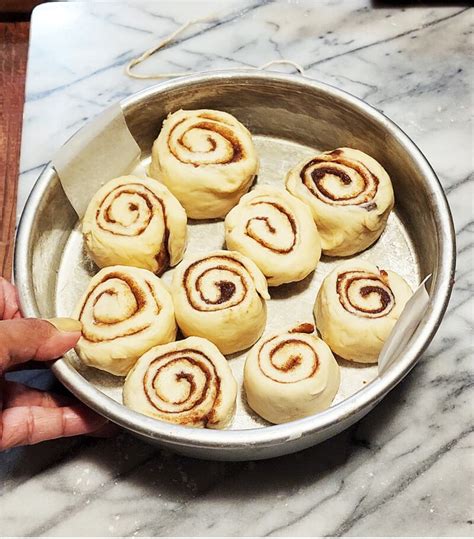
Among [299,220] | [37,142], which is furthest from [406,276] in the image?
[37,142]

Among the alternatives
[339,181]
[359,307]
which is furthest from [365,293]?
[339,181]

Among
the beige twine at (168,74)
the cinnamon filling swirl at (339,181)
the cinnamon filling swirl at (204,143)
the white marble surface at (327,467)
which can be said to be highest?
the beige twine at (168,74)

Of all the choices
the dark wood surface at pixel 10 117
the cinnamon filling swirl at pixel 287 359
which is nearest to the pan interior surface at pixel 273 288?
the cinnamon filling swirl at pixel 287 359

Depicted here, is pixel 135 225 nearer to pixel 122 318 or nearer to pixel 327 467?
pixel 122 318

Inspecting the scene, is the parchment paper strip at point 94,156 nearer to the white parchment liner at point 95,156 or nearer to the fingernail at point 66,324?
the white parchment liner at point 95,156

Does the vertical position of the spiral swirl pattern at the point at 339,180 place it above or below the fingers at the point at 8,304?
above

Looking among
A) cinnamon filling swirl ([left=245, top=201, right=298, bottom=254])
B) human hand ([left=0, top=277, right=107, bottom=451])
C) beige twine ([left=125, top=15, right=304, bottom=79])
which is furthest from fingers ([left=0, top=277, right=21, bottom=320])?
beige twine ([left=125, top=15, right=304, bottom=79])
